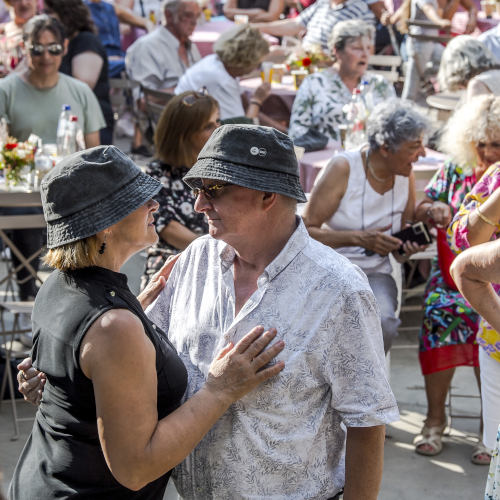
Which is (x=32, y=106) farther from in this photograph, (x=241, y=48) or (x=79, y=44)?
(x=241, y=48)

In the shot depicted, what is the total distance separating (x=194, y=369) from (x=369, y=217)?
2127 mm

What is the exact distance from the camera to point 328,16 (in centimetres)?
771

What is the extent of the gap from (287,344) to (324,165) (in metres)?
2.98

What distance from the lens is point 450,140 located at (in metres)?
3.76

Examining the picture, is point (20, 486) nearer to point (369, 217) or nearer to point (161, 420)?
point (161, 420)

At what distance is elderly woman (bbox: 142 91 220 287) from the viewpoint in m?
3.72

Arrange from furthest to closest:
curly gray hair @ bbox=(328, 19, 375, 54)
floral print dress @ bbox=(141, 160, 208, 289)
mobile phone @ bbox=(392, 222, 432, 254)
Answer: curly gray hair @ bbox=(328, 19, 375, 54) < floral print dress @ bbox=(141, 160, 208, 289) < mobile phone @ bbox=(392, 222, 432, 254)

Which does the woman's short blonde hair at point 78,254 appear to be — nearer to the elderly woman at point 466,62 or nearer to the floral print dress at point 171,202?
the floral print dress at point 171,202

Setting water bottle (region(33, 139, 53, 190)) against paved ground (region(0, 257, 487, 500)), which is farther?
water bottle (region(33, 139, 53, 190))

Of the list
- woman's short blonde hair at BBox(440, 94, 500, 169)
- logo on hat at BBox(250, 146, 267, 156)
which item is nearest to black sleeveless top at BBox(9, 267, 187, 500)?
logo on hat at BBox(250, 146, 267, 156)

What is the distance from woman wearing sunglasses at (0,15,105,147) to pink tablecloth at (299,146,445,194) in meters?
1.57

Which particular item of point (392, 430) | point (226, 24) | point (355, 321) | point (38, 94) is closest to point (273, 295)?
point (355, 321)

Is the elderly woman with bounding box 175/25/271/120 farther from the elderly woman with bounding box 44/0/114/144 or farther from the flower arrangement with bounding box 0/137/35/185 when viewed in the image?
the flower arrangement with bounding box 0/137/35/185

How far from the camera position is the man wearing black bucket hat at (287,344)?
1802 millimetres
